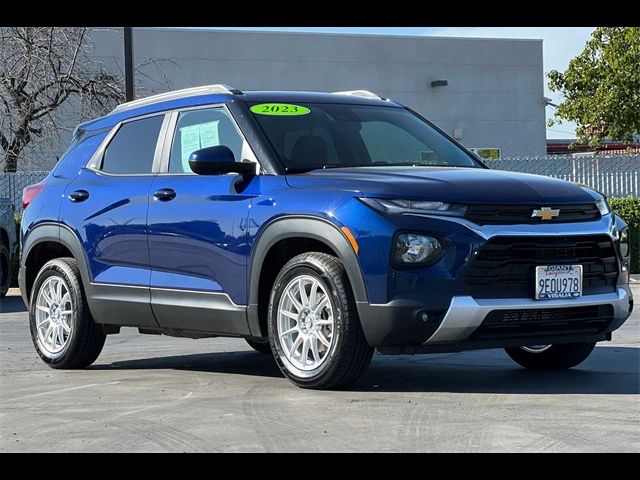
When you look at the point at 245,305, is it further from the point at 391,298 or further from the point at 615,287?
the point at 615,287

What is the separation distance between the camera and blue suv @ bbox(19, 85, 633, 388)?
663 cm

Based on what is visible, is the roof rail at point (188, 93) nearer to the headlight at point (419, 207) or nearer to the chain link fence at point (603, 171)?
the headlight at point (419, 207)

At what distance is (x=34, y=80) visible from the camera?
2622 cm

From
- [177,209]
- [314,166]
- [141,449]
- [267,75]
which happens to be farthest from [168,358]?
[267,75]

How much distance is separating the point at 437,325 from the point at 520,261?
2.05 feet

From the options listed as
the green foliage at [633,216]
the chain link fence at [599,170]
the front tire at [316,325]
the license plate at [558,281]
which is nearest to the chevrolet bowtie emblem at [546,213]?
the license plate at [558,281]

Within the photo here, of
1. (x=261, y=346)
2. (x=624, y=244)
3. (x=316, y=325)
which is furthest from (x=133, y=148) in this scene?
(x=624, y=244)

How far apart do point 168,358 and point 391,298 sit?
Answer: 3444 millimetres

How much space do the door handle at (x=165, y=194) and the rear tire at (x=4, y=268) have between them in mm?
9521

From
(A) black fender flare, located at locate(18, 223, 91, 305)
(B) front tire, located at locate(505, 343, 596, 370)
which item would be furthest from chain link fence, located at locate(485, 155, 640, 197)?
A: (B) front tire, located at locate(505, 343, 596, 370)

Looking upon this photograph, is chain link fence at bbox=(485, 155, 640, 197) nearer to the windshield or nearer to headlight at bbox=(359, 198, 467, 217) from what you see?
the windshield

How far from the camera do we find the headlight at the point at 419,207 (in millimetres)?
6641

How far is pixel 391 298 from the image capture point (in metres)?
6.58

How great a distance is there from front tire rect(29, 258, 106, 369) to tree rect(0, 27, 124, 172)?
17.0 m
